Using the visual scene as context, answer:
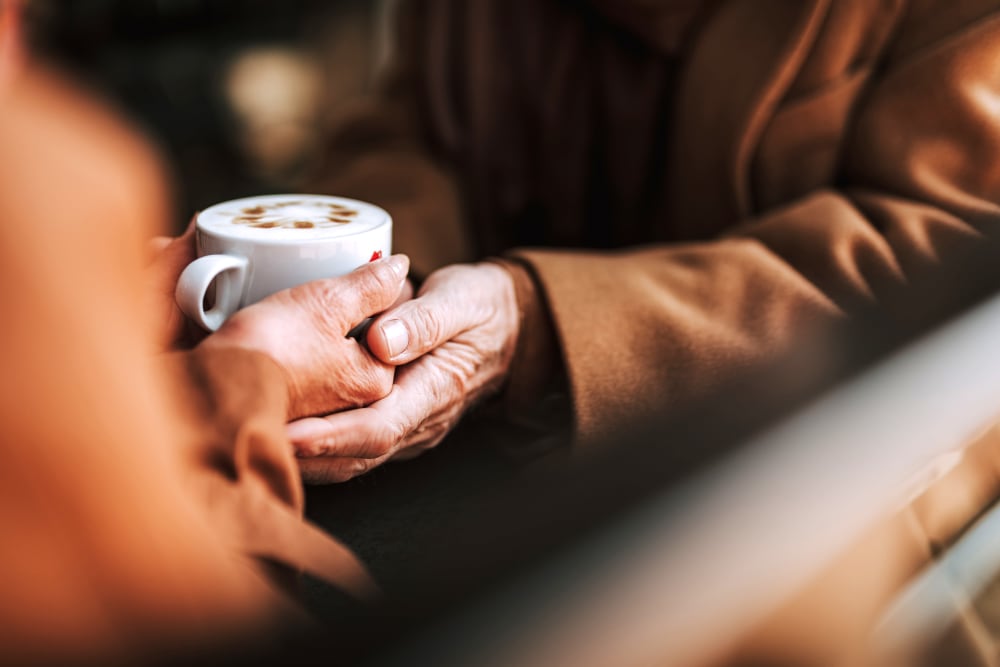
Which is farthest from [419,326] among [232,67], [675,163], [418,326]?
[232,67]

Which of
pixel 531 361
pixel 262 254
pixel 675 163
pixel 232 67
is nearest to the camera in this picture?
pixel 262 254

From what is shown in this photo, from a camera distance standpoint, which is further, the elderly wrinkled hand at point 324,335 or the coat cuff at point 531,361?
the coat cuff at point 531,361

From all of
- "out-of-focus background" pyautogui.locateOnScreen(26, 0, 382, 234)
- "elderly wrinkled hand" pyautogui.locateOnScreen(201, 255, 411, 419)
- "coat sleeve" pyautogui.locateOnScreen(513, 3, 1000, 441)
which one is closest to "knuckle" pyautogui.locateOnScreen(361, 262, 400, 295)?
"elderly wrinkled hand" pyautogui.locateOnScreen(201, 255, 411, 419)

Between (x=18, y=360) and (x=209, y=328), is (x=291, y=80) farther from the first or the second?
(x=18, y=360)

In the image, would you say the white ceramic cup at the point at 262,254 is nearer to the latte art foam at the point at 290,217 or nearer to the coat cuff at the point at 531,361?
the latte art foam at the point at 290,217

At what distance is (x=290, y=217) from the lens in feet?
1.12

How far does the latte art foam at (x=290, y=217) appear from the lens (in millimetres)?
317

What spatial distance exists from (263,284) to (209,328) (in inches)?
1.2

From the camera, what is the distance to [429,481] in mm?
325

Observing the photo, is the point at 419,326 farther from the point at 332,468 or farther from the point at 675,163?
the point at 675,163

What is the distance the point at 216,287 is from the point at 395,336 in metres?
0.08

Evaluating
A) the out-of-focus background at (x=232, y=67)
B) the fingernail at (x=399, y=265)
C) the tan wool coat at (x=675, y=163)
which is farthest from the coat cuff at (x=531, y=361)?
the out-of-focus background at (x=232, y=67)

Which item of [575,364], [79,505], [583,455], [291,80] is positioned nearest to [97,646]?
[79,505]

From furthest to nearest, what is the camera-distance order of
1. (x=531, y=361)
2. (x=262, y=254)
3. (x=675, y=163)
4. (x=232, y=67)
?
(x=232, y=67) < (x=675, y=163) < (x=531, y=361) < (x=262, y=254)
